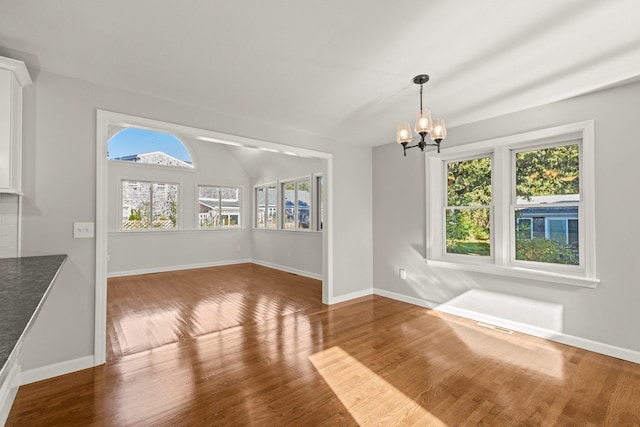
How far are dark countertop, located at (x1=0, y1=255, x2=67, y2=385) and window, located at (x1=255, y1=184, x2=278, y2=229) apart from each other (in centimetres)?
541

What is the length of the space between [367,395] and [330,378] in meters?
0.33

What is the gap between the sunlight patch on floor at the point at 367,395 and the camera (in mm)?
1891

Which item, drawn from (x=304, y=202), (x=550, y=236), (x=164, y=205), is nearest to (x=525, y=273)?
(x=550, y=236)

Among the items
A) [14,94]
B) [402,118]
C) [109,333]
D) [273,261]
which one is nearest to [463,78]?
[402,118]

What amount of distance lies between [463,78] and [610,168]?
63.7 inches

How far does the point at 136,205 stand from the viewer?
6711 millimetres

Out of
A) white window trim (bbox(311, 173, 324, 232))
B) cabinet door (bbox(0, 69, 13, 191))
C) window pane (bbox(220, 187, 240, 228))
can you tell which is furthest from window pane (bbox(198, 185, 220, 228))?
cabinet door (bbox(0, 69, 13, 191))

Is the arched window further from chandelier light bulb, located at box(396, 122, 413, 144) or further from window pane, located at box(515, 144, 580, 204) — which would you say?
window pane, located at box(515, 144, 580, 204)

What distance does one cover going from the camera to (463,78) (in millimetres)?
2580

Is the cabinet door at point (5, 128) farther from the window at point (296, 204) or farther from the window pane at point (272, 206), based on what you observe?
the window pane at point (272, 206)

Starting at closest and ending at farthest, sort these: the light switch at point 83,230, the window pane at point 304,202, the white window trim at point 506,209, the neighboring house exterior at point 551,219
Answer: the light switch at point 83,230
the white window trim at point 506,209
the neighboring house exterior at point 551,219
the window pane at point 304,202

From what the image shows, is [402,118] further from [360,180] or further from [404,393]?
[404,393]

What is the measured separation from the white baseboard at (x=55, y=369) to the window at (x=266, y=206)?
5.10 metres

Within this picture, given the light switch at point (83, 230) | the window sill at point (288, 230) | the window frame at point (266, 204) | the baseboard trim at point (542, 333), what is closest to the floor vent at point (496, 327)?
the baseboard trim at point (542, 333)
